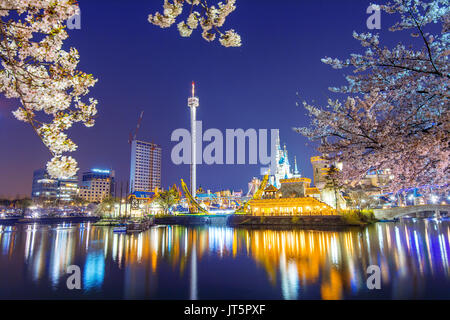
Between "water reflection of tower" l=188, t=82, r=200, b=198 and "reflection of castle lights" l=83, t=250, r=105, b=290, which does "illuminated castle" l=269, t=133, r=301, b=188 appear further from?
"reflection of castle lights" l=83, t=250, r=105, b=290

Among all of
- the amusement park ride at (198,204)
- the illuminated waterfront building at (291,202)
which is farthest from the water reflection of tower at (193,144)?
the illuminated waterfront building at (291,202)

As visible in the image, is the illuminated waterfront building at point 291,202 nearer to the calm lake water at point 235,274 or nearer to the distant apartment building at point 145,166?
the calm lake water at point 235,274

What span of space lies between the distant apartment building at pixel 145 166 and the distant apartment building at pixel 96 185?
15.8 meters

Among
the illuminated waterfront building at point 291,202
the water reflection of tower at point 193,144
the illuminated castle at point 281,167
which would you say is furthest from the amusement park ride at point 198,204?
the illuminated castle at point 281,167

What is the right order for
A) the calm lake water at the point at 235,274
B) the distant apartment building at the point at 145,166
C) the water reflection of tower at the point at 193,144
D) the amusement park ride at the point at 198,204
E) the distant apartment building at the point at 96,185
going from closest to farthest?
the calm lake water at the point at 235,274
the amusement park ride at the point at 198,204
the water reflection of tower at the point at 193,144
the distant apartment building at the point at 96,185
the distant apartment building at the point at 145,166

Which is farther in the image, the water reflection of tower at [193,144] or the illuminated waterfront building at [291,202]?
the water reflection of tower at [193,144]

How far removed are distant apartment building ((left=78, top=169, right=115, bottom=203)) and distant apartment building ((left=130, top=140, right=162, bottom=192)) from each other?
15828mm

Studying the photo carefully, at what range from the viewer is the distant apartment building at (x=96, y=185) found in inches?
6171

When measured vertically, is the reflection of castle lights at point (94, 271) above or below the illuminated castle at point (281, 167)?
below

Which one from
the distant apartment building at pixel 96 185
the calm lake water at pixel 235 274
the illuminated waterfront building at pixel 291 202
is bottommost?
the calm lake water at pixel 235 274

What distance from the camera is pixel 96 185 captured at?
161 metres

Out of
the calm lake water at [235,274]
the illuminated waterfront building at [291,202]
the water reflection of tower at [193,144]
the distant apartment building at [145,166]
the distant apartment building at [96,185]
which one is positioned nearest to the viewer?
the calm lake water at [235,274]

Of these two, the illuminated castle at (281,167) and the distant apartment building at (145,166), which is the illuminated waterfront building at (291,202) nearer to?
the illuminated castle at (281,167)
